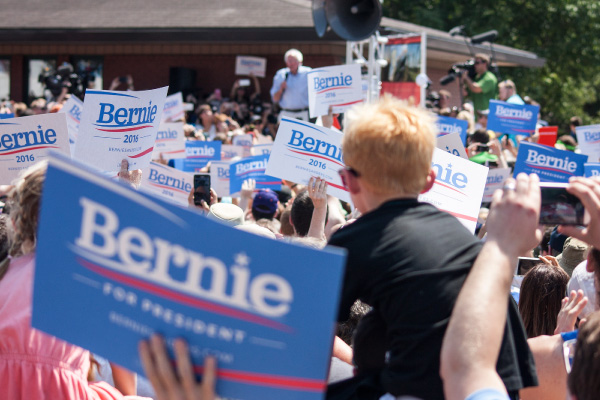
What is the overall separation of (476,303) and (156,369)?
0.69 meters

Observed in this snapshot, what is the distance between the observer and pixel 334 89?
9148mm

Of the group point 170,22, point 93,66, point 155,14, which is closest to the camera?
point 170,22

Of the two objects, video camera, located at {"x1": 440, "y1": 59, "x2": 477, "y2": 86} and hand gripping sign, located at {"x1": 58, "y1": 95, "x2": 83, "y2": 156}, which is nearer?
hand gripping sign, located at {"x1": 58, "y1": 95, "x2": 83, "y2": 156}

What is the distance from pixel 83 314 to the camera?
1.65 meters

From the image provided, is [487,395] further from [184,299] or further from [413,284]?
[184,299]

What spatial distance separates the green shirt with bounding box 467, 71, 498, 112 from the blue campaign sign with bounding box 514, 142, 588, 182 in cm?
671

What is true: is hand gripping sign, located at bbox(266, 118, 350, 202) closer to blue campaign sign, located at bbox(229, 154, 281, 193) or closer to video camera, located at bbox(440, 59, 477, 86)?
blue campaign sign, located at bbox(229, 154, 281, 193)

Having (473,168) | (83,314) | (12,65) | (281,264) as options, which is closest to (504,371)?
(281,264)

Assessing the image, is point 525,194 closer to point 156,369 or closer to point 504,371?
point 504,371

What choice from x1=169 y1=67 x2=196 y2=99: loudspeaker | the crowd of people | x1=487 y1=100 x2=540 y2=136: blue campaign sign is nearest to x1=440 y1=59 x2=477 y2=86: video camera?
x1=487 y1=100 x2=540 y2=136: blue campaign sign

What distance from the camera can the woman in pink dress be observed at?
2.47 meters

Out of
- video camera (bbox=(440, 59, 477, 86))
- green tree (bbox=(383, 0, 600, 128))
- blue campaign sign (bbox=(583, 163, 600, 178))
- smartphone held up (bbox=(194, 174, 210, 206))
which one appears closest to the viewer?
smartphone held up (bbox=(194, 174, 210, 206))

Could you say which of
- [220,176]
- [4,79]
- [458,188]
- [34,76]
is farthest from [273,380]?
[4,79]

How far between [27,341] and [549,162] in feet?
19.0
